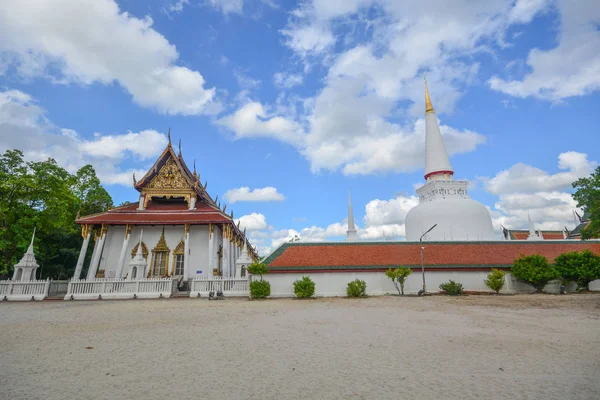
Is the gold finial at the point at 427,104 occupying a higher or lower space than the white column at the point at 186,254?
higher

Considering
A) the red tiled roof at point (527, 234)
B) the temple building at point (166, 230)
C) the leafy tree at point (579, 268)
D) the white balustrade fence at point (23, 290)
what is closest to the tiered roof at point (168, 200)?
the temple building at point (166, 230)

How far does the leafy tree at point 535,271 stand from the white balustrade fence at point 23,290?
25806mm

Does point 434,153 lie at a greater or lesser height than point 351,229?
greater

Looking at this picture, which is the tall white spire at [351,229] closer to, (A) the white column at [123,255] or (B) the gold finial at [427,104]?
(B) the gold finial at [427,104]

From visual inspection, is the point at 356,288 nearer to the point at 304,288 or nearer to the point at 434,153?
the point at 304,288

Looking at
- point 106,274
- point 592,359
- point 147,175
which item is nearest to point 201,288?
point 106,274

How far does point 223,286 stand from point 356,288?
24.5ft

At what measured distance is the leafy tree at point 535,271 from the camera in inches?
634

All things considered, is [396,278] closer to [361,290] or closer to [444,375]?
[361,290]

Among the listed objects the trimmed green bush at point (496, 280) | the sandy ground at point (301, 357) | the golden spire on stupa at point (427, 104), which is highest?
the golden spire on stupa at point (427, 104)

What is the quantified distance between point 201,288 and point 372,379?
47.5 feet

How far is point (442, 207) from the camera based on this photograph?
80.6ft

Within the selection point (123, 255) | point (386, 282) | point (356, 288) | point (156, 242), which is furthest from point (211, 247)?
point (386, 282)

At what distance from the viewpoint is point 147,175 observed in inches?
872
